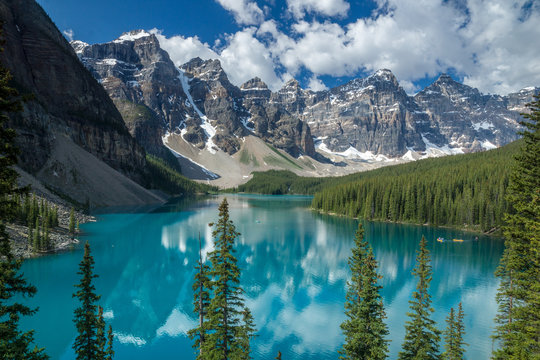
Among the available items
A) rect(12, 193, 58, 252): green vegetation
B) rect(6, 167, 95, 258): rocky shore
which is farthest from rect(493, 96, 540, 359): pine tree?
rect(12, 193, 58, 252): green vegetation

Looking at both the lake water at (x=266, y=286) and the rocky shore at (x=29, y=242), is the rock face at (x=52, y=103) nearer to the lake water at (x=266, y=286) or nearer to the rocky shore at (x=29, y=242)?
the rocky shore at (x=29, y=242)

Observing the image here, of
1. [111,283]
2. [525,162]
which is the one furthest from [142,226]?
[525,162]

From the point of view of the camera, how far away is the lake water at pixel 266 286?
2519cm

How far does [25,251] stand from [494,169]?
102m

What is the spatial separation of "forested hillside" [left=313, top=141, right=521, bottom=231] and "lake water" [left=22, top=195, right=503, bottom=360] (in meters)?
10.4

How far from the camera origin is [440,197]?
86.8m

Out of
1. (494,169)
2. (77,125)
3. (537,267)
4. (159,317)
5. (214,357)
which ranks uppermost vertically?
(77,125)

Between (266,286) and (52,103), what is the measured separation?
12228 centimetres

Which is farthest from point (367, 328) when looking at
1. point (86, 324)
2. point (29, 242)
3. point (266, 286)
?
point (29, 242)

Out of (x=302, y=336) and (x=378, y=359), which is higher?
(x=378, y=359)

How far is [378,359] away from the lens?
15.1 metres

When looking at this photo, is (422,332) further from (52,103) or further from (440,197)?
(52,103)

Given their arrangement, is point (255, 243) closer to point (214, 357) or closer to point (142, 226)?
point (142, 226)

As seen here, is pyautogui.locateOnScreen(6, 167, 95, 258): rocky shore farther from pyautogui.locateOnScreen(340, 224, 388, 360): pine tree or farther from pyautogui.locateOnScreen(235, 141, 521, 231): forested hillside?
pyautogui.locateOnScreen(235, 141, 521, 231): forested hillside
